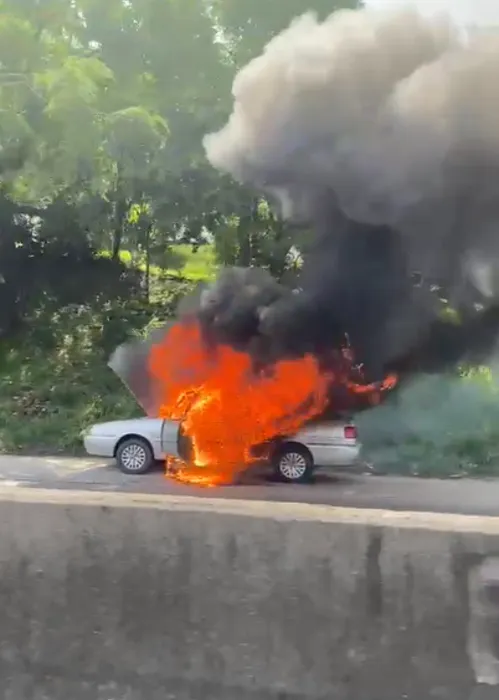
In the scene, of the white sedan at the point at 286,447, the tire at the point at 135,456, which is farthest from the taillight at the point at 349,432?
the tire at the point at 135,456

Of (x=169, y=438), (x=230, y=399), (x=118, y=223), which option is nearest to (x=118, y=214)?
(x=118, y=223)

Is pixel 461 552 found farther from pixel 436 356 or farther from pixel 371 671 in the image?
pixel 436 356

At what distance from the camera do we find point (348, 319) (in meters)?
12.0

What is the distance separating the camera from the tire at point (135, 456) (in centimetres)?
1098

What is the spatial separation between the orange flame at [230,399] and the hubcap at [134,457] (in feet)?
1.28

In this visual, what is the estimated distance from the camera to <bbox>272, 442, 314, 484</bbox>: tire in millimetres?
10602

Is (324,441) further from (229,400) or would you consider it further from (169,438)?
(169,438)

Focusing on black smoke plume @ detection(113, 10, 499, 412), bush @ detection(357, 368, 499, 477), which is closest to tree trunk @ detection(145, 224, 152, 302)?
black smoke plume @ detection(113, 10, 499, 412)

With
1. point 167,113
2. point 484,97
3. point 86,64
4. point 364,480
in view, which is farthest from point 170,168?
point 364,480

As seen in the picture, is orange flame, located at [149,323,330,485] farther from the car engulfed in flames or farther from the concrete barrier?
the concrete barrier

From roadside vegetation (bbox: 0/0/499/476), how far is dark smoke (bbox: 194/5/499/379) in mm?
1093

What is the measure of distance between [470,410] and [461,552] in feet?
32.5

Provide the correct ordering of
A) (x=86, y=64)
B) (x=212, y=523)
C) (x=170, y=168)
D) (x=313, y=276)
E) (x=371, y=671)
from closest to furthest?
(x=371, y=671) < (x=212, y=523) < (x=313, y=276) < (x=86, y=64) < (x=170, y=168)

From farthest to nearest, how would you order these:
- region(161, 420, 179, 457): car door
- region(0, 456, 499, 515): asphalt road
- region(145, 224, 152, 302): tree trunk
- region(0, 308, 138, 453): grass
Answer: region(145, 224, 152, 302): tree trunk → region(0, 308, 138, 453): grass → region(161, 420, 179, 457): car door → region(0, 456, 499, 515): asphalt road
